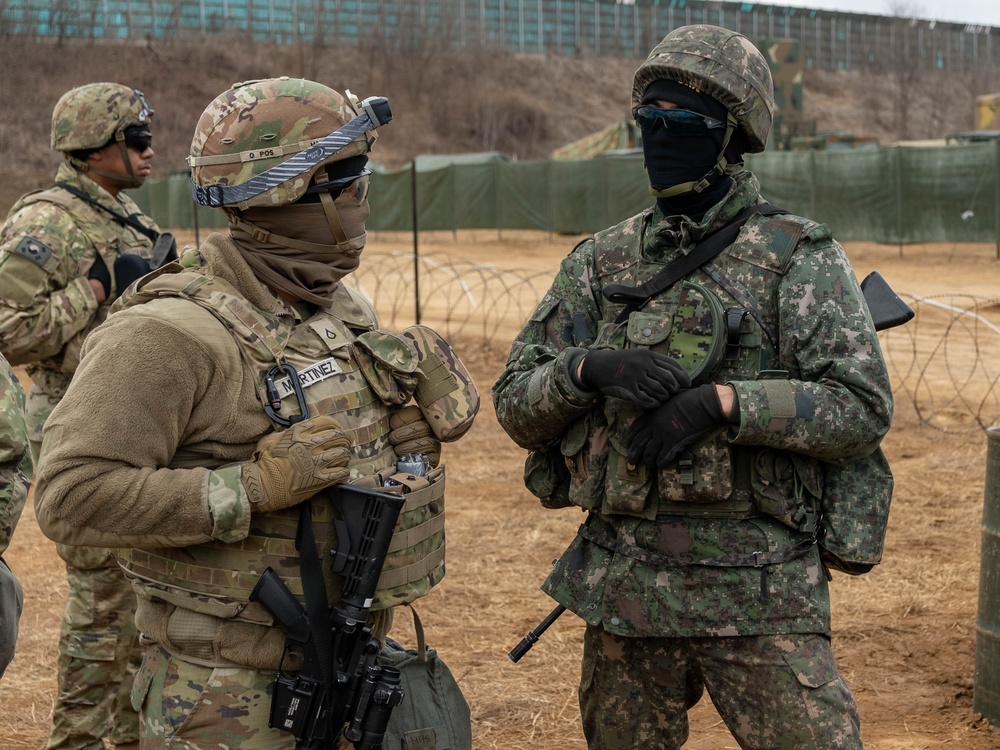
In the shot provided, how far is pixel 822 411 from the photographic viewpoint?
2795 millimetres

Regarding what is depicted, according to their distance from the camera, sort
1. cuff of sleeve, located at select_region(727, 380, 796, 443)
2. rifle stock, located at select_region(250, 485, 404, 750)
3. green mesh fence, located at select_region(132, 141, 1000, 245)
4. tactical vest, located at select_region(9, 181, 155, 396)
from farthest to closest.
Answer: green mesh fence, located at select_region(132, 141, 1000, 245)
tactical vest, located at select_region(9, 181, 155, 396)
cuff of sleeve, located at select_region(727, 380, 796, 443)
rifle stock, located at select_region(250, 485, 404, 750)

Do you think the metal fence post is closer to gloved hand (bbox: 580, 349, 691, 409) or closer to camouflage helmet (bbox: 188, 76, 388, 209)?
gloved hand (bbox: 580, 349, 691, 409)

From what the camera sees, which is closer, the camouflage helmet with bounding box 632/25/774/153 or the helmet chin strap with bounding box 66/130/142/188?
the camouflage helmet with bounding box 632/25/774/153

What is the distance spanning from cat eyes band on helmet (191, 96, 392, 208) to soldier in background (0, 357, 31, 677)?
28.1 inches

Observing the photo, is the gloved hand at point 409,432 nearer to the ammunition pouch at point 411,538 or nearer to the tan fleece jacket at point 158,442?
the ammunition pouch at point 411,538

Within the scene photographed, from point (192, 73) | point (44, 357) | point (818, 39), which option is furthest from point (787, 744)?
point (818, 39)

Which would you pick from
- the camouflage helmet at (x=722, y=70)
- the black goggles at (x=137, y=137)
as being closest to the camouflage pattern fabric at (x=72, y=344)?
the black goggles at (x=137, y=137)

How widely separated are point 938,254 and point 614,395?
20.4 metres

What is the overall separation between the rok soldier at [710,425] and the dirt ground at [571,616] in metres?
1.77

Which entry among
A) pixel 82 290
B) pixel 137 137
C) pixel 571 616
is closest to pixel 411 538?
pixel 82 290

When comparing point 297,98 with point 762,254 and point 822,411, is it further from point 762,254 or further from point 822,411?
point 822,411

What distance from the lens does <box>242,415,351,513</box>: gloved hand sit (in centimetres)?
244

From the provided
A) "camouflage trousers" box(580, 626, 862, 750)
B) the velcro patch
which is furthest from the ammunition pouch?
"camouflage trousers" box(580, 626, 862, 750)

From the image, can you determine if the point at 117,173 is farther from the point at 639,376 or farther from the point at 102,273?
the point at 639,376
